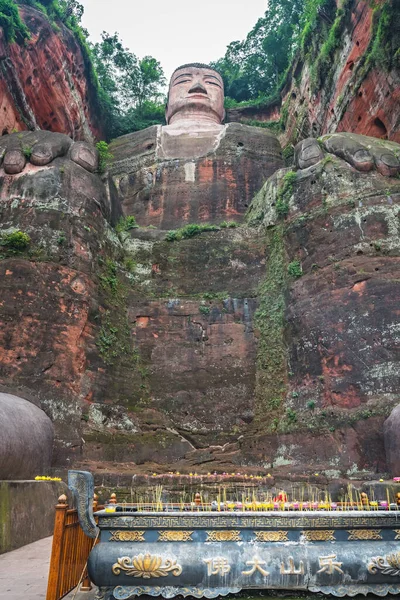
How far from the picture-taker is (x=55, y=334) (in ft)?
34.3

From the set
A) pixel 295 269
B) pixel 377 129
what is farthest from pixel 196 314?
pixel 377 129

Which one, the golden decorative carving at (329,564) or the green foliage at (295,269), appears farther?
the green foliage at (295,269)

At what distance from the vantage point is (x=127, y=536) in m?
3.61

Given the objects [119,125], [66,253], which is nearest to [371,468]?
[66,253]

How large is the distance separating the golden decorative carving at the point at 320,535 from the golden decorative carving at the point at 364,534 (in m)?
0.14

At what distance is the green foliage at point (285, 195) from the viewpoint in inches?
529

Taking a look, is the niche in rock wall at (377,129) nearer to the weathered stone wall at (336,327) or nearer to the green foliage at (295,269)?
the weathered stone wall at (336,327)

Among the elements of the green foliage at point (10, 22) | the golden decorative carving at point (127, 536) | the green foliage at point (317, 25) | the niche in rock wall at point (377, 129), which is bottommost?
the golden decorative carving at point (127, 536)

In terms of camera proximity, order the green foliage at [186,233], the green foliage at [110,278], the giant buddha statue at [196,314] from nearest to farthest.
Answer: the giant buddha statue at [196,314] < the green foliage at [110,278] < the green foliage at [186,233]

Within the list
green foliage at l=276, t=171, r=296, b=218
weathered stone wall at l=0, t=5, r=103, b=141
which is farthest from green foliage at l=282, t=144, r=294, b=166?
weathered stone wall at l=0, t=5, r=103, b=141

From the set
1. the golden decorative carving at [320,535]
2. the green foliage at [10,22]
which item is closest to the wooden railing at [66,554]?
the golden decorative carving at [320,535]

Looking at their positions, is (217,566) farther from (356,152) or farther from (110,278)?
(356,152)

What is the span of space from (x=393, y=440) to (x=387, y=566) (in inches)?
203

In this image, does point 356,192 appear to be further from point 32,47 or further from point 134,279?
point 32,47
